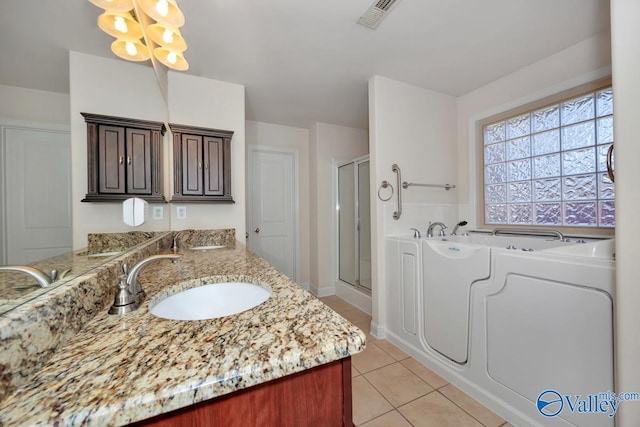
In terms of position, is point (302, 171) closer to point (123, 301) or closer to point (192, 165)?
point (192, 165)

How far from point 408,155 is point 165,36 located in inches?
78.9

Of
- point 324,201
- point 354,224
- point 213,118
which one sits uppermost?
point 213,118

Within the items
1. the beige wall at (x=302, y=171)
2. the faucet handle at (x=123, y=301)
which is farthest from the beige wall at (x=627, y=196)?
the beige wall at (x=302, y=171)

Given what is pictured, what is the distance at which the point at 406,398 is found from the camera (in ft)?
4.75

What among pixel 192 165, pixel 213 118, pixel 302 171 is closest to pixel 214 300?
pixel 192 165

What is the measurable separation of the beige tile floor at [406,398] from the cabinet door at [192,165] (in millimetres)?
1859

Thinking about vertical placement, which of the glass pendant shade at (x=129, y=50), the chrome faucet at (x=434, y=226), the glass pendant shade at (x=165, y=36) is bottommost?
the chrome faucet at (x=434, y=226)

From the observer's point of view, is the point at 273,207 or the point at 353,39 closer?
the point at 353,39

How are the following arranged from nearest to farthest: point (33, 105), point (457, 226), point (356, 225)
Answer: point (33, 105), point (457, 226), point (356, 225)

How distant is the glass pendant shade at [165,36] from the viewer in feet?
4.03

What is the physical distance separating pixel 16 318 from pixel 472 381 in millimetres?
1994

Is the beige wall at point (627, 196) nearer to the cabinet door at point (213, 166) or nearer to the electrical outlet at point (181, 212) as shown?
the cabinet door at point (213, 166)

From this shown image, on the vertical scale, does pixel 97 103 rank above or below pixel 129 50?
below

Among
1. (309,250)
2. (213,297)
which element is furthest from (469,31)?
(309,250)
